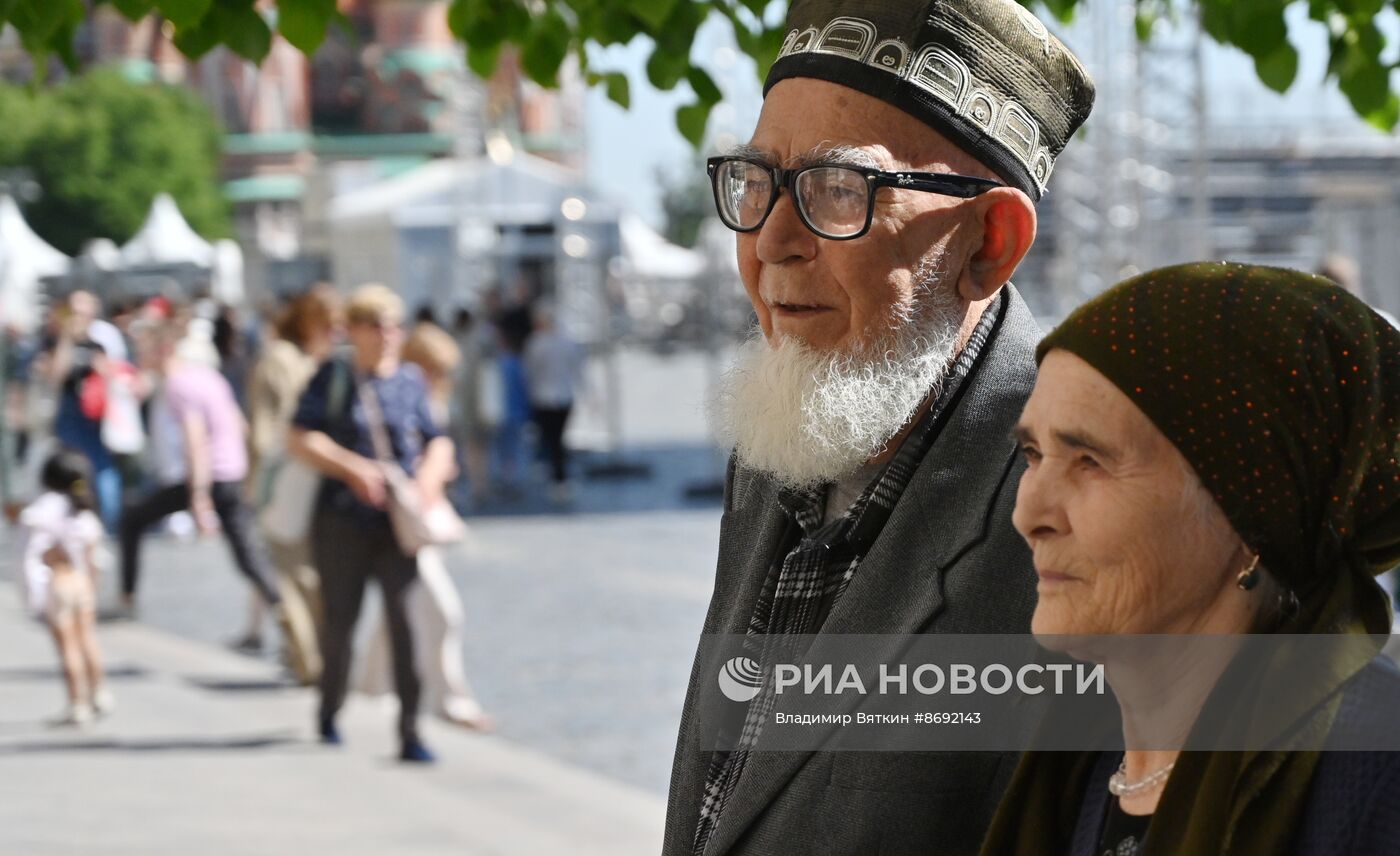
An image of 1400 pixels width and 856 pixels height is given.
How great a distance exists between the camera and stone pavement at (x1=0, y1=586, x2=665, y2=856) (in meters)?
6.31

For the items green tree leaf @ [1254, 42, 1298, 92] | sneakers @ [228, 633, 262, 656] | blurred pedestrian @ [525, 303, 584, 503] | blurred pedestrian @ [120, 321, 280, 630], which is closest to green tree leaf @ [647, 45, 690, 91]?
green tree leaf @ [1254, 42, 1298, 92]

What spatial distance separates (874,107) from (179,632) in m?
9.30

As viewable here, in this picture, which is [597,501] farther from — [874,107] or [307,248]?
[307,248]

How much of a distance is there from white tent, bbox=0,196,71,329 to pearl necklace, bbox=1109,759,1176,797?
21873 mm

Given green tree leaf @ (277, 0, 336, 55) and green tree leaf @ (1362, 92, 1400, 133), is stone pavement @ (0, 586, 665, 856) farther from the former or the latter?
green tree leaf @ (277, 0, 336, 55)

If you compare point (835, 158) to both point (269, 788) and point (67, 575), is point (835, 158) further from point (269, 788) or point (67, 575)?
point (67, 575)

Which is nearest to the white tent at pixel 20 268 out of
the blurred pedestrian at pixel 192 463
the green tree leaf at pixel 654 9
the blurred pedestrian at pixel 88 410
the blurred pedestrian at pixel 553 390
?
the blurred pedestrian at pixel 553 390

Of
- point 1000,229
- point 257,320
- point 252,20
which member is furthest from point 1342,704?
point 257,320

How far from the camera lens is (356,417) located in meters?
7.66

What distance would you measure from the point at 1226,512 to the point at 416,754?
20.4 ft

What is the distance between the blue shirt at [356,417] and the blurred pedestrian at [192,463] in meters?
2.79

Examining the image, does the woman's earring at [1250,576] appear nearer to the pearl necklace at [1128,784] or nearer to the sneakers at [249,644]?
the pearl necklace at [1128,784]

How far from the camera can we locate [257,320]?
22781 millimetres

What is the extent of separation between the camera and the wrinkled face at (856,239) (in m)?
2.12
